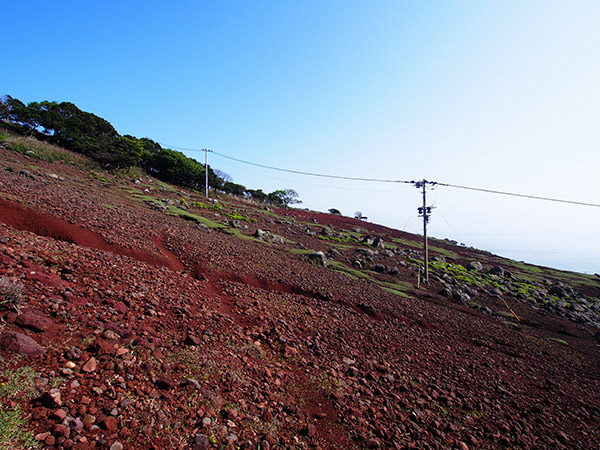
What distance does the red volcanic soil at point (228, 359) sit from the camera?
3.13m

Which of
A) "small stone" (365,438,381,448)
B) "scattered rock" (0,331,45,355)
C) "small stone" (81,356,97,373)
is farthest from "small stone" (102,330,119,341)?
"small stone" (365,438,381,448)

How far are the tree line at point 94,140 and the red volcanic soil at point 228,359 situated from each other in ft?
87.0

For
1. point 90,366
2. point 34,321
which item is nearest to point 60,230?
point 34,321

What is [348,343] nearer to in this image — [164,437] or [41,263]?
[164,437]

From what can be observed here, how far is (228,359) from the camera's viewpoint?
4828 millimetres

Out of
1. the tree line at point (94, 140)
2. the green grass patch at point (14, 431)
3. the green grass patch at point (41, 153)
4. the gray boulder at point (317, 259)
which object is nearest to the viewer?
the green grass patch at point (14, 431)

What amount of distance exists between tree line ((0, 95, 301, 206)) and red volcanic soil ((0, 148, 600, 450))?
26.5 meters

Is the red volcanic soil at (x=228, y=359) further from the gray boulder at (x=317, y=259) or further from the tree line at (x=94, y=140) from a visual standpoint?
the tree line at (x=94, y=140)

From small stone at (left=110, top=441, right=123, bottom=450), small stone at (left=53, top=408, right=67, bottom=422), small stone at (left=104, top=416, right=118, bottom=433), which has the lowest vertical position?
small stone at (left=110, top=441, right=123, bottom=450)

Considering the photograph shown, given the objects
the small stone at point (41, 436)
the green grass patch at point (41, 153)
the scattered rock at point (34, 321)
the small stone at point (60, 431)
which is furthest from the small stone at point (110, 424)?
the green grass patch at point (41, 153)

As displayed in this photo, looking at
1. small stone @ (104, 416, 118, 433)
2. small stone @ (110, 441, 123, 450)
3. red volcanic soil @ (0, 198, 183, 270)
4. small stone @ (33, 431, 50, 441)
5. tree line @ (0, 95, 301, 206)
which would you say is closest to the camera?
small stone @ (33, 431, 50, 441)

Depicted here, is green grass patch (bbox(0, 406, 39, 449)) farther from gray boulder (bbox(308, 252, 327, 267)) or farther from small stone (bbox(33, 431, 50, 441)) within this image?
gray boulder (bbox(308, 252, 327, 267))

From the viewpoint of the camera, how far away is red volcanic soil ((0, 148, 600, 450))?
10.3ft

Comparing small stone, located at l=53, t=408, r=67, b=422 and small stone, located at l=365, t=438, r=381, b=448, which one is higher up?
small stone, located at l=53, t=408, r=67, b=422
